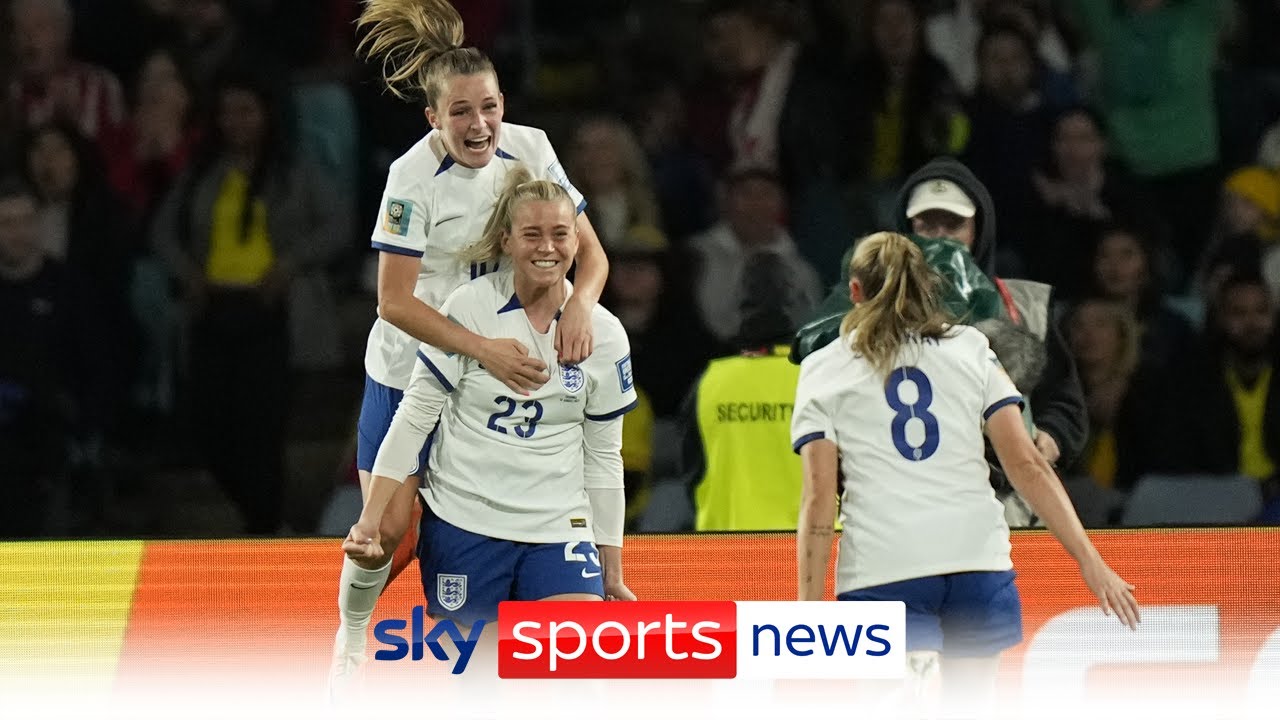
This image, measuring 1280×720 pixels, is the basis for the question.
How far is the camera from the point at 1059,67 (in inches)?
272

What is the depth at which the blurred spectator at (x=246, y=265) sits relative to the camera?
6.45 m

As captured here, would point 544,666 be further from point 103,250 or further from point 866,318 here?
point 103,250

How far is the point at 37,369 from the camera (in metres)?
6.46

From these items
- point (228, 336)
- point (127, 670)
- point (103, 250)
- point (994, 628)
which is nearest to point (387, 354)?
point (127, 670)

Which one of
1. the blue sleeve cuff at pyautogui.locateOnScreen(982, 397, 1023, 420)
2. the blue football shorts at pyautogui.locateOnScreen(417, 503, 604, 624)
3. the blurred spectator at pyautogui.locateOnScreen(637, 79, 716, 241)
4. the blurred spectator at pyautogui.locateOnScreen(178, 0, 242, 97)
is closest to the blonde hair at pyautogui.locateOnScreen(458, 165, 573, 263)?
the blue football shorts at pyautogui.locateOnScreen(417, 503, 604, 624)

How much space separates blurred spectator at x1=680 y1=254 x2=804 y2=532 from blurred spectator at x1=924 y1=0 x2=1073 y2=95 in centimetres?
202

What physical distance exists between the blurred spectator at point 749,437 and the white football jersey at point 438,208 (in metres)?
1.13

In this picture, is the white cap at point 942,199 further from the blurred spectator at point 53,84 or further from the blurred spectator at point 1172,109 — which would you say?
the blurred spectator at point 53,84

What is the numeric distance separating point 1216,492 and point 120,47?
466 centimetres

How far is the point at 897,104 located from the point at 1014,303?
2.50 meters

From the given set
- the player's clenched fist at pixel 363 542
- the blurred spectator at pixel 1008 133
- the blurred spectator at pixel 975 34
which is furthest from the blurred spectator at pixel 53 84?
the player's clenched fist at pixel 363 542

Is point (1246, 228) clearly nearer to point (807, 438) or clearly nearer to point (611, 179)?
point (611, 179)

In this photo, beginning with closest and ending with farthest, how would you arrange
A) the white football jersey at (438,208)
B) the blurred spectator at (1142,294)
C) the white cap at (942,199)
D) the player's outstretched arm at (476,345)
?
the player's outstretched arm at (476,345) < the white football jersey at (438,208) < the white cap at (942,199) < the blurred spectator at (1142,294)

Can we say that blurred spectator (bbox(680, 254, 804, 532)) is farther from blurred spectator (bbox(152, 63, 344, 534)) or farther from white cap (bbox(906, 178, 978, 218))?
blurred spectator (bbox(152, 63, 344, 534))
